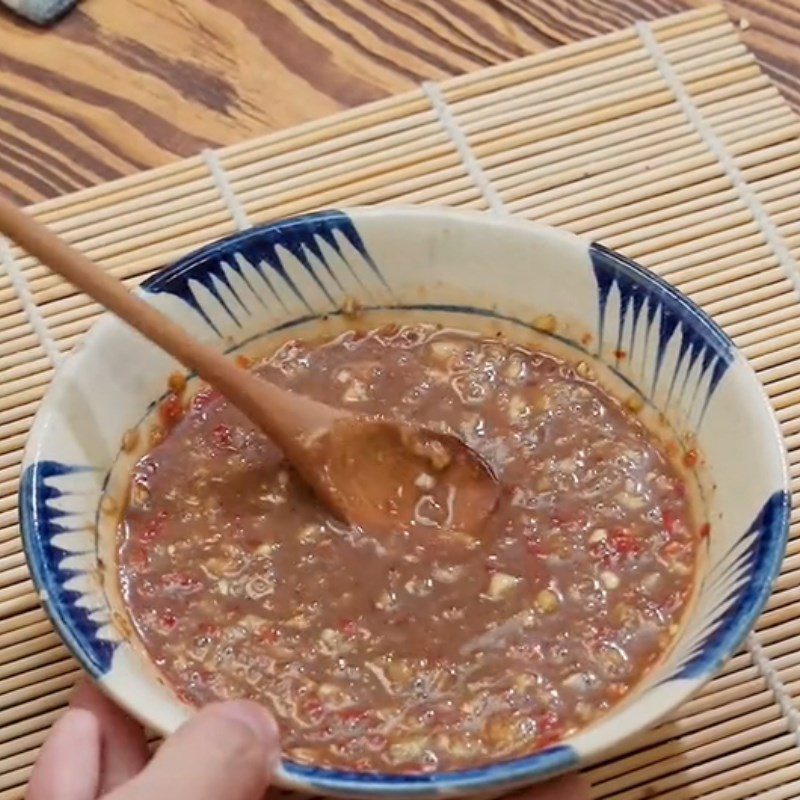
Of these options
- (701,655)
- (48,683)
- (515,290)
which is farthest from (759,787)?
(48,683)

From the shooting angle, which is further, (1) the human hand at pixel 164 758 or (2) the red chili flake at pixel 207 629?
(2) the red chili flake at pixel 207 629

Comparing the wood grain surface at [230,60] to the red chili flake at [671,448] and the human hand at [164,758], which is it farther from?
the human hand at [164,758]

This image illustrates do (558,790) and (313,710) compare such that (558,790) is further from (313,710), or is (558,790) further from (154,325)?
(154,325)

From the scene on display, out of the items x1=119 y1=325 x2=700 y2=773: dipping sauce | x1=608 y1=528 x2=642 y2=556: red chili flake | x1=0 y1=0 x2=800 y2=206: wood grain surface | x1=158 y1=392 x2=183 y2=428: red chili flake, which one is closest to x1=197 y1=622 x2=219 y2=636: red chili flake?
x1=119 y1=325 x2=700 y2=773: dipping sauce

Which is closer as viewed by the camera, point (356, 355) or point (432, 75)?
point (356, 355)

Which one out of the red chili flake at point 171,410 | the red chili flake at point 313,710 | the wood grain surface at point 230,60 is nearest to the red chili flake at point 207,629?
the red chili flake at point 313,710

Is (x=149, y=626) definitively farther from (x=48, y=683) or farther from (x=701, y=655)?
(x=701, y=655)

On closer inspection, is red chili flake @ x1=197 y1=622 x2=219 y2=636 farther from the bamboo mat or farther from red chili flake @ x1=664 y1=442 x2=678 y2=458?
red chili flake @ x1=664 y1=442 x2=678 y2=458
